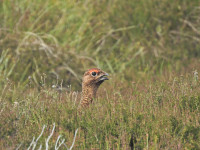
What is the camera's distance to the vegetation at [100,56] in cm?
484

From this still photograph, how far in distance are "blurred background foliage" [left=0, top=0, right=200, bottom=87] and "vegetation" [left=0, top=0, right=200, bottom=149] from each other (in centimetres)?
2

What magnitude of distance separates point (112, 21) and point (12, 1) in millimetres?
2118

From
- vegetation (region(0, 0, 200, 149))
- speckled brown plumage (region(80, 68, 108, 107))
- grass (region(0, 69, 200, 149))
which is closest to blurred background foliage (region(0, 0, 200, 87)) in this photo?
vegetation (region(0, 0, 200, 149))

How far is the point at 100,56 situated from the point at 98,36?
1.55ft

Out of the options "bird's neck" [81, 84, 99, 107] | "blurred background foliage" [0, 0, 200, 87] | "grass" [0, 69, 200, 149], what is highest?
"blurred background foliage" [0, 0, 200, 87]

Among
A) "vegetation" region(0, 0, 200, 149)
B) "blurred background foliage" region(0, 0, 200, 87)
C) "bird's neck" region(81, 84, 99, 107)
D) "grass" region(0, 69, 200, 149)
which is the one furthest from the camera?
"blurred background foliage" region(0, 0, 200, 87)

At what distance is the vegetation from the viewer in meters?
4.84

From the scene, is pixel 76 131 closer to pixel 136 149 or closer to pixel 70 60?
pixel 136 149

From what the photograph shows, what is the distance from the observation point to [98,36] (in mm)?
9602

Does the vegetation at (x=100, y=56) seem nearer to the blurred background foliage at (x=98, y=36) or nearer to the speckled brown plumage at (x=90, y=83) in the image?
the blurred background foliage at (x=98, y=36)

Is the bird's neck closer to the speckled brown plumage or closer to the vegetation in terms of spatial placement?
the speckled brown plumage

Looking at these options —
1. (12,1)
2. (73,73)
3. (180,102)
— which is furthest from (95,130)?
(12,1)

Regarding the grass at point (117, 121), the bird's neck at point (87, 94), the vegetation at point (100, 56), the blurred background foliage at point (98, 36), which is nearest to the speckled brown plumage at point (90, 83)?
the bird's neck at point (87, 94)

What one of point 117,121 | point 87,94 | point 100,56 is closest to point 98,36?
point 100,56
